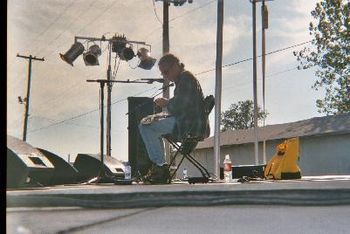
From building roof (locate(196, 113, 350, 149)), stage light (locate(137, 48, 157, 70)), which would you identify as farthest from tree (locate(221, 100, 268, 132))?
stage light (locate(137, 48, 157, 70))

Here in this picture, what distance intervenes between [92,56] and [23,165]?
7603mm

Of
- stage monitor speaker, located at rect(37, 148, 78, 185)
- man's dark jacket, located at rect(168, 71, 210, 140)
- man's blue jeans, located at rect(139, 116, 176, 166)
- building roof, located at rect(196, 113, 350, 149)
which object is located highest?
building roof, located at rect(196, 113, 350, 149)

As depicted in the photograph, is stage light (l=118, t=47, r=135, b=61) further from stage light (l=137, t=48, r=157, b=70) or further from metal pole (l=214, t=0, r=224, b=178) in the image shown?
metal pole (l=214, t=0, r=224, b=178)

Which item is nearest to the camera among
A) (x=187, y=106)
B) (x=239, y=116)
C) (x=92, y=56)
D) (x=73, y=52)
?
(x=187, y=106)

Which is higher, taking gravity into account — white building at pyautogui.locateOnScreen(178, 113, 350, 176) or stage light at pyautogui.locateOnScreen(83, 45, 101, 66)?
stage light at pyautogui.locateOnScreen(83, 45, 101, 66)

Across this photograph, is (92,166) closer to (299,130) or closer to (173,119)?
(173,119)

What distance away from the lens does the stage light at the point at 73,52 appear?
9477mm

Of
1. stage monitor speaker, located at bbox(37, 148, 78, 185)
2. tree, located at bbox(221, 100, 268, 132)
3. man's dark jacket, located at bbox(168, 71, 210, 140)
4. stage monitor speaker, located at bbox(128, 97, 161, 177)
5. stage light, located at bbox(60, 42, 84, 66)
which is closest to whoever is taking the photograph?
man's dark jacket, located at bbox(168, 71, 210, 140)

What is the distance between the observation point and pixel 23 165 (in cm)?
312

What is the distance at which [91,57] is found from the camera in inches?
411

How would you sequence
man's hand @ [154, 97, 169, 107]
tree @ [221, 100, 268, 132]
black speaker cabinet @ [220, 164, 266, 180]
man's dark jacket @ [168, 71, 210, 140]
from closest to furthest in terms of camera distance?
man's dark jacket @ [168, 71, 210, 140] < man's hand @ [154, 97, 169, 107] < black speaker cabinet @ [220, 164, 266, 180] < tree @ [221, 100, 268, 132]

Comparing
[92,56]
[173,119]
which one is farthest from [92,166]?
[92,56]

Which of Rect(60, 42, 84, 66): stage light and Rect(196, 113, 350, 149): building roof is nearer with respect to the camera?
Rect(60, 42, 84, 66): stage light

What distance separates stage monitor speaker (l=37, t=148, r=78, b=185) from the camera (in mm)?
4213
